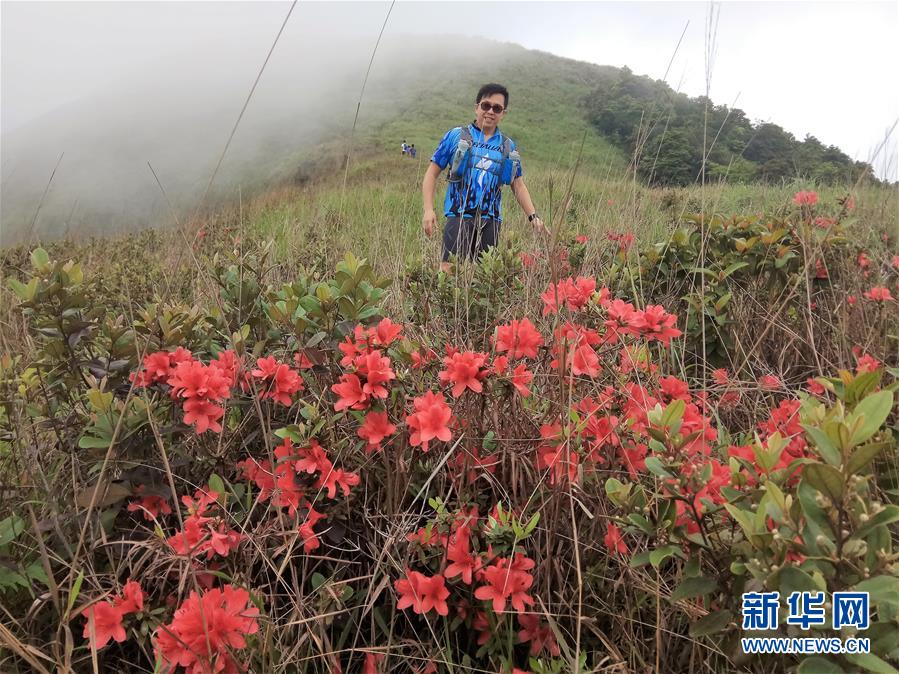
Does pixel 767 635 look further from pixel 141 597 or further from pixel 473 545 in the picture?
pixel 141 597

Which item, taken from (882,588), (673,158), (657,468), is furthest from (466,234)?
(882,588)

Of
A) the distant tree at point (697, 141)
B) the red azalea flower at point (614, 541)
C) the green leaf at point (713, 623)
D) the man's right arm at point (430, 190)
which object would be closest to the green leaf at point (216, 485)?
the red azalea flower at point (614, 541)

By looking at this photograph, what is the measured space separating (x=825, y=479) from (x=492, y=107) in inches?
129

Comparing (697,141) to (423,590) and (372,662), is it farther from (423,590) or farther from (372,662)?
(372,662)

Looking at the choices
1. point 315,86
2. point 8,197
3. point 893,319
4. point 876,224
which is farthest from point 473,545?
point 315,86

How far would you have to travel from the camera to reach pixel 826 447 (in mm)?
593

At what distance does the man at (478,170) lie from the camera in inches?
130

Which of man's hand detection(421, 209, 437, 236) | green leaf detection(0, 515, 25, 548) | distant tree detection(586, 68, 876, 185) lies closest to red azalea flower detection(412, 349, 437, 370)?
green leaf detection(0, 515, 25, 548)

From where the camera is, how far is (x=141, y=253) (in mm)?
4039

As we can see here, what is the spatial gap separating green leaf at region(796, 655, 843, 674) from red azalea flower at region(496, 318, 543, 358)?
623mm

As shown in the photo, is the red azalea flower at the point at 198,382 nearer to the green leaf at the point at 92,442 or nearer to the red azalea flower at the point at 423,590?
the green leaf at the point at 92,442

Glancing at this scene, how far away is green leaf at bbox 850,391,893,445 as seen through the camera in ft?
1.89

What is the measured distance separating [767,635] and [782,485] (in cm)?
20

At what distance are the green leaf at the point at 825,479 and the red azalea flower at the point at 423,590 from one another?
1.90ft
